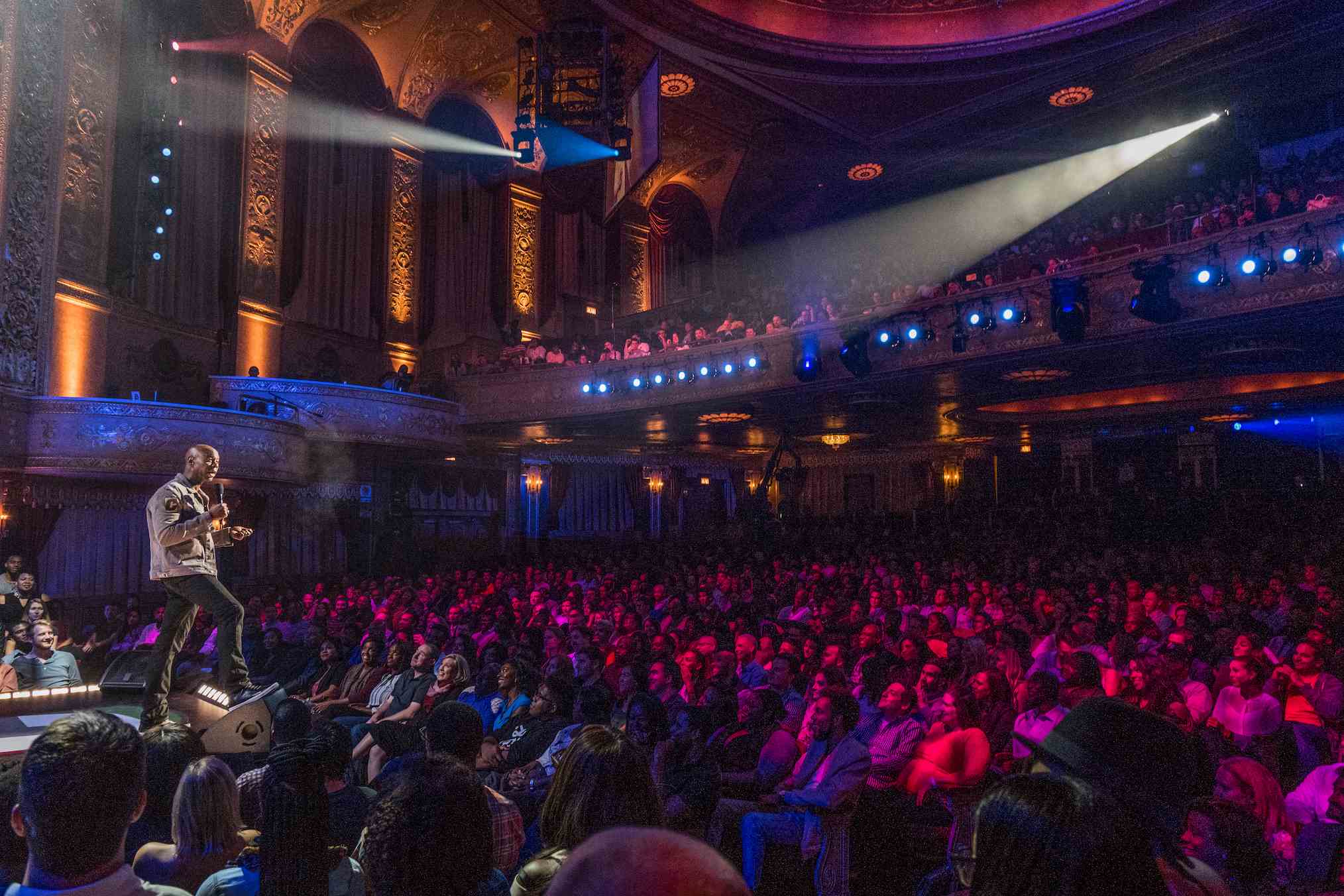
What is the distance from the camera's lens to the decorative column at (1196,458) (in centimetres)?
1922

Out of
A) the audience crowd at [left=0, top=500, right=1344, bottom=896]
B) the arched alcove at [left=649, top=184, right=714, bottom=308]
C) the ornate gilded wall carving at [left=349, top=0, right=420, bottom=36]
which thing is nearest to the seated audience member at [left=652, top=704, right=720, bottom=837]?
the audience crowd at [left=0, top=500, right=1344, bottom=896]

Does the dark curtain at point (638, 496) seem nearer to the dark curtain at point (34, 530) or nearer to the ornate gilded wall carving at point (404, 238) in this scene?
the ornate gilded wall carving at point (404, 238)

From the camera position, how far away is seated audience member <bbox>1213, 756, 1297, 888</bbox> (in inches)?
148

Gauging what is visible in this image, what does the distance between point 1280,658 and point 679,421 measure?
1104 centimetres

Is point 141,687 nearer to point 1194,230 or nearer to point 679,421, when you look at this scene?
point 1194,230

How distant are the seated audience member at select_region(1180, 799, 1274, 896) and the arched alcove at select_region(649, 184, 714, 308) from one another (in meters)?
A: 19.8

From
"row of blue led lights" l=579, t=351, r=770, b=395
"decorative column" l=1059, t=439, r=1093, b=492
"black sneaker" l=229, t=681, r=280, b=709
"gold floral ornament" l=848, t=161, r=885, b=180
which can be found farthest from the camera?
"decorative column" l=1059, t=439, r=1093, b=492

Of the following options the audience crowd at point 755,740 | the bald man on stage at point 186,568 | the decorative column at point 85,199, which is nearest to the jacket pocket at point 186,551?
the bald man on stage at point 186,568

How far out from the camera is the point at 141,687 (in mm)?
4957

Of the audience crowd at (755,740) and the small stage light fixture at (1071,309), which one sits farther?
the small stage light fixture at (1071,309)

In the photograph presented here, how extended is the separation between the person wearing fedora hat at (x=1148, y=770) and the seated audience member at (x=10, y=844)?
2.47 m

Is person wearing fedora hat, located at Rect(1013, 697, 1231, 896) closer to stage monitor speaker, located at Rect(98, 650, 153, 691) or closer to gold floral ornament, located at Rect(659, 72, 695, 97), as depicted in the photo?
stage monitor speaker, located at Rect(98, 650, 153, 691)

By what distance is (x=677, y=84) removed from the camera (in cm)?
1692

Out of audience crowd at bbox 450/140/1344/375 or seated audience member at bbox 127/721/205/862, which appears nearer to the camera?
seated audience member at bbox 127/721/205/862
